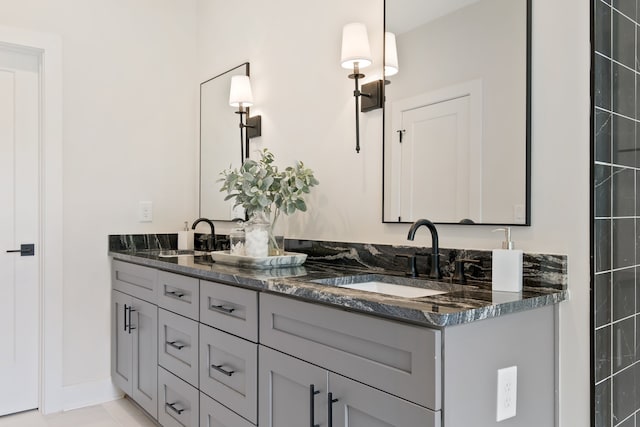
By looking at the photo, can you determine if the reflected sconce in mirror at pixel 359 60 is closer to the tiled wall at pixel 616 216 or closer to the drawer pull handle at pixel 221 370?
the tiled wall at pixel 616 216

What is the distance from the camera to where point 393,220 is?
1918 millimetres

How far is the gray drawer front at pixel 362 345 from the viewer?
1.08 m

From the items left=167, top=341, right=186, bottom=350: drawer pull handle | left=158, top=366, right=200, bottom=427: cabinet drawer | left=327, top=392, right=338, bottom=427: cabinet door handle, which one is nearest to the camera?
left=327, top=392, right=338, bottom=427: cabinet door handle

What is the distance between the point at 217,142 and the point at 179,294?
1180 millimetres

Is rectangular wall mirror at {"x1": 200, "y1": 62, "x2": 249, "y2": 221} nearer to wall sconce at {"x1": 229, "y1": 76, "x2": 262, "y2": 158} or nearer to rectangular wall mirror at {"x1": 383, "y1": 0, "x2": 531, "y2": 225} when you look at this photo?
wall sconce at {"x1": 229, "y1": 76, "x2": 262, "y2": 158}

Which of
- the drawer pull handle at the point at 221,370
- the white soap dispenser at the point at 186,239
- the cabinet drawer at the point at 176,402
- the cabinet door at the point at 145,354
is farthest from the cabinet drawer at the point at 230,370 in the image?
the white soap dispenser at the point at 186,239

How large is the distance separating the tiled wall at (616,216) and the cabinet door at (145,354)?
191cm

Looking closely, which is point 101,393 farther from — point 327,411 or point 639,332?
point 639,332

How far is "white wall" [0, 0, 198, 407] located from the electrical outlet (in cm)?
243

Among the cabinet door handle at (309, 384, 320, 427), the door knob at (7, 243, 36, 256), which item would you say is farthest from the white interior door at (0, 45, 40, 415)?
the cabinet door handle at (309, 384, 320, 427)

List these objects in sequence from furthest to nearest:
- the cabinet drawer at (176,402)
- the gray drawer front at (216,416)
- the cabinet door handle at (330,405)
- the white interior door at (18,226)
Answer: the white interior door at (18,226), the cabinet drawer at (176,402), the gray drawer front at (216,416), the cabinet door handle at (330,405)

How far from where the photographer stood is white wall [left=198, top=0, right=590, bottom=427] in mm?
1380

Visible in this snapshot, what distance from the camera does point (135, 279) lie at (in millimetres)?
2623

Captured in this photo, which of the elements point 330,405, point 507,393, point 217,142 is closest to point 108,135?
point 217,142
